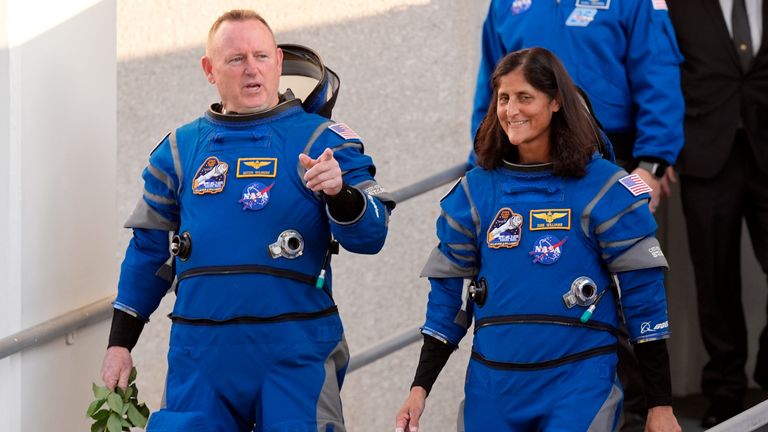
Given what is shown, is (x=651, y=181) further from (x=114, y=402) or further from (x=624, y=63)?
(x=114, y=402)

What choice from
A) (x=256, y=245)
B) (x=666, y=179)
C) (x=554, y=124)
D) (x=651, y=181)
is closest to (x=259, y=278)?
(x=256, y=245)

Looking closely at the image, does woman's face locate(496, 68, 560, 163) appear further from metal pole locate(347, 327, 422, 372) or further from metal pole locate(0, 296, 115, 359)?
metal pole locate(347, 327, 422, 372)

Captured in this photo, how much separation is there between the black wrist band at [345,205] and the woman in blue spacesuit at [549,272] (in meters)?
→ 0.35

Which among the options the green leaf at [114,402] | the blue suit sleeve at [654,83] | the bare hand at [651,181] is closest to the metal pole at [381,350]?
the bare hand at [651,181]

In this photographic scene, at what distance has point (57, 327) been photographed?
443cm

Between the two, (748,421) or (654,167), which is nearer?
(748,421)

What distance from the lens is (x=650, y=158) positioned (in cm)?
507

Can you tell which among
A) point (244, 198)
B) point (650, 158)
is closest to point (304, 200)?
point (244, 198)

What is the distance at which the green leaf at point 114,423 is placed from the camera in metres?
4.14

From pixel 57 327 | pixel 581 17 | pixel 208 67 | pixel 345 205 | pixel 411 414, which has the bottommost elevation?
pixel 411 414

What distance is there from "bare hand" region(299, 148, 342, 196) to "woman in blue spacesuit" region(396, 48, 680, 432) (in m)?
0.47

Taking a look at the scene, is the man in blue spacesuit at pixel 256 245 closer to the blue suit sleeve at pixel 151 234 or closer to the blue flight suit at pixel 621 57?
the blue suit sleeve at pixel 151 234

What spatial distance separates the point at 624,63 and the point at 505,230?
1.53 metres

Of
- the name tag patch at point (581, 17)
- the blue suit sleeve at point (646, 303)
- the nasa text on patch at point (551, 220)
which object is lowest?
the blue suit sleeve at point (646, 303)
